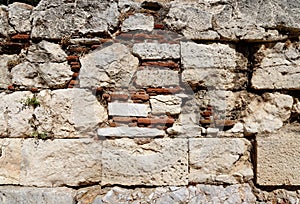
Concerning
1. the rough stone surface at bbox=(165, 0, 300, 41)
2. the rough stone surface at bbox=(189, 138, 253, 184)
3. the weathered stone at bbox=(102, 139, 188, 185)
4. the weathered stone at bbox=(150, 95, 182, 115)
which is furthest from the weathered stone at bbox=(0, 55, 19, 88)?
the rough stone surface at bbox=(189, 138, 253, 184)

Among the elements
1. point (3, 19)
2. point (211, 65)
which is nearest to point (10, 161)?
point (3, 19)

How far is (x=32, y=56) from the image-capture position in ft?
8.32

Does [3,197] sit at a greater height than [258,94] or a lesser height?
lesser

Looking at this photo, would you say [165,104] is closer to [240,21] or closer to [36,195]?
[240,21]

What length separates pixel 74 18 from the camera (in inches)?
99.0

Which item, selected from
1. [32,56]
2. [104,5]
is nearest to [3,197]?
[32,56]

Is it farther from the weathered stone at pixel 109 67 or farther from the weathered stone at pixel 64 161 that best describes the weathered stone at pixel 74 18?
the weathered stone at pixel 64 161

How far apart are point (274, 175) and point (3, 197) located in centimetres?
208

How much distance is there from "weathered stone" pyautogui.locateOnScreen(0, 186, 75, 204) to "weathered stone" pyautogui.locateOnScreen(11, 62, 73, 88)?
2.63 ft

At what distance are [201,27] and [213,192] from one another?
1.28 meters

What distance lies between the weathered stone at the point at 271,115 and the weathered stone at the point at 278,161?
0.10 m

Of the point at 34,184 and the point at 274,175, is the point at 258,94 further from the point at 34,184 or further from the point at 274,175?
the point at 34,184

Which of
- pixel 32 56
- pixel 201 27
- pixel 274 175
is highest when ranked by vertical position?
pixel 201 27

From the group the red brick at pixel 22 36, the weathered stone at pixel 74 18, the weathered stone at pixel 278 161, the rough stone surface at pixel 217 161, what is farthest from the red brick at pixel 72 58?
the weathered stone at pixel 278 161
